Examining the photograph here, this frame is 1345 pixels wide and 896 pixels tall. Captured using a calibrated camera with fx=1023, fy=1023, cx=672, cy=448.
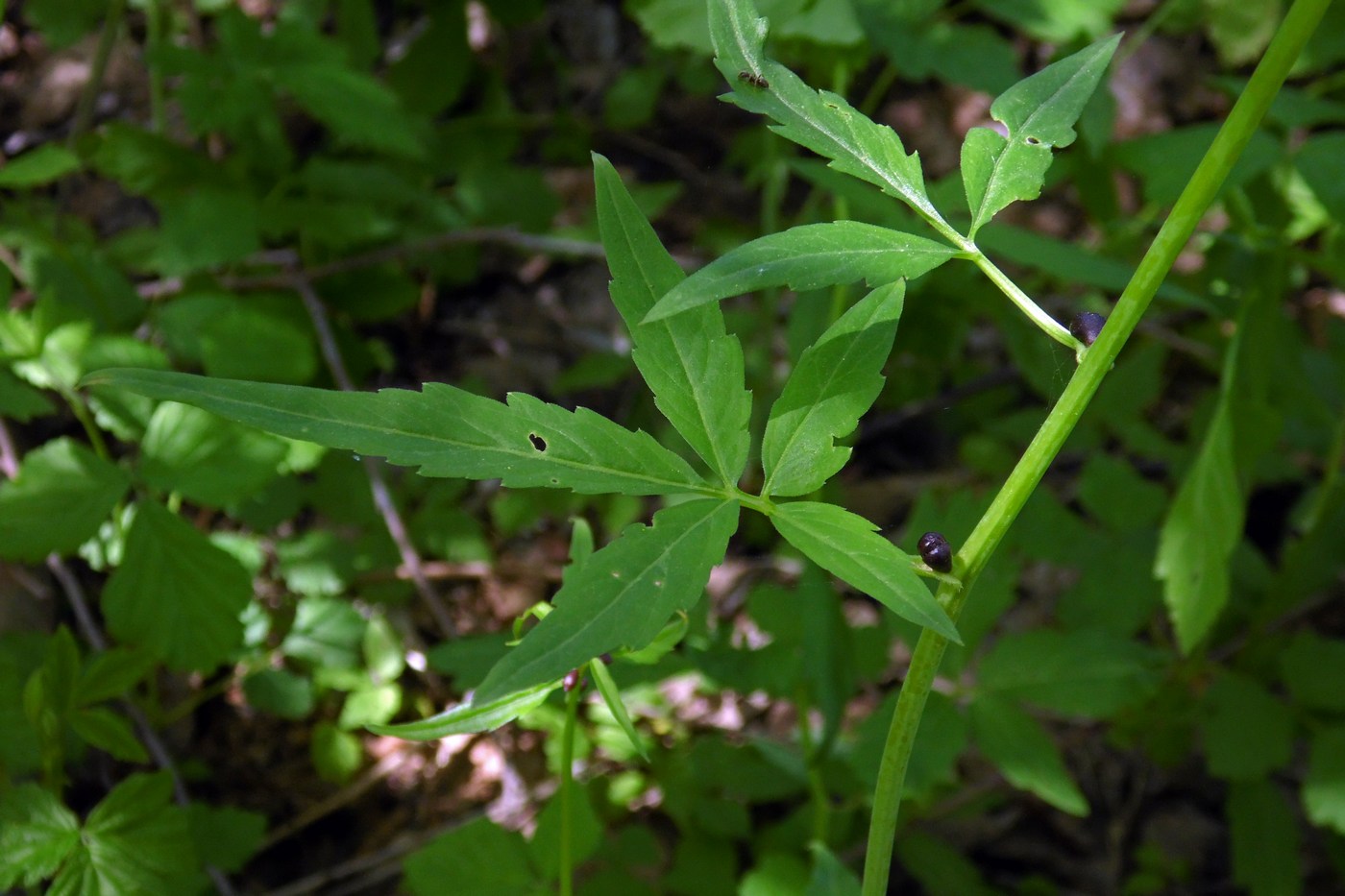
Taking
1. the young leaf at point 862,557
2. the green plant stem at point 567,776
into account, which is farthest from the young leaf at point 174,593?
the young leaf at point 862,557

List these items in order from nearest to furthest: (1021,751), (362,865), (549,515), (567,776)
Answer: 1. (567,776)
2. (1021,751)
3. (362,865)
4. (549,515)

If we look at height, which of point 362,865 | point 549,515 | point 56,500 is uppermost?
point 56,500

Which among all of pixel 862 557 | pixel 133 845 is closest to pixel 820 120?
pixel 862 557

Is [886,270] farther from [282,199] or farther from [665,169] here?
[665,169]

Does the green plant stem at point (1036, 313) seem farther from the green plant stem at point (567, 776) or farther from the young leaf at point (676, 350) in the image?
the green plant stem at point (567, 776)

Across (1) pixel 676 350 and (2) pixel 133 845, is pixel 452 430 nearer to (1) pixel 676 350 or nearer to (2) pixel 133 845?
(1) pixel 676 350

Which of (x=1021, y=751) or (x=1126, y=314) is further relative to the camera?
(x=1021, y=751)
